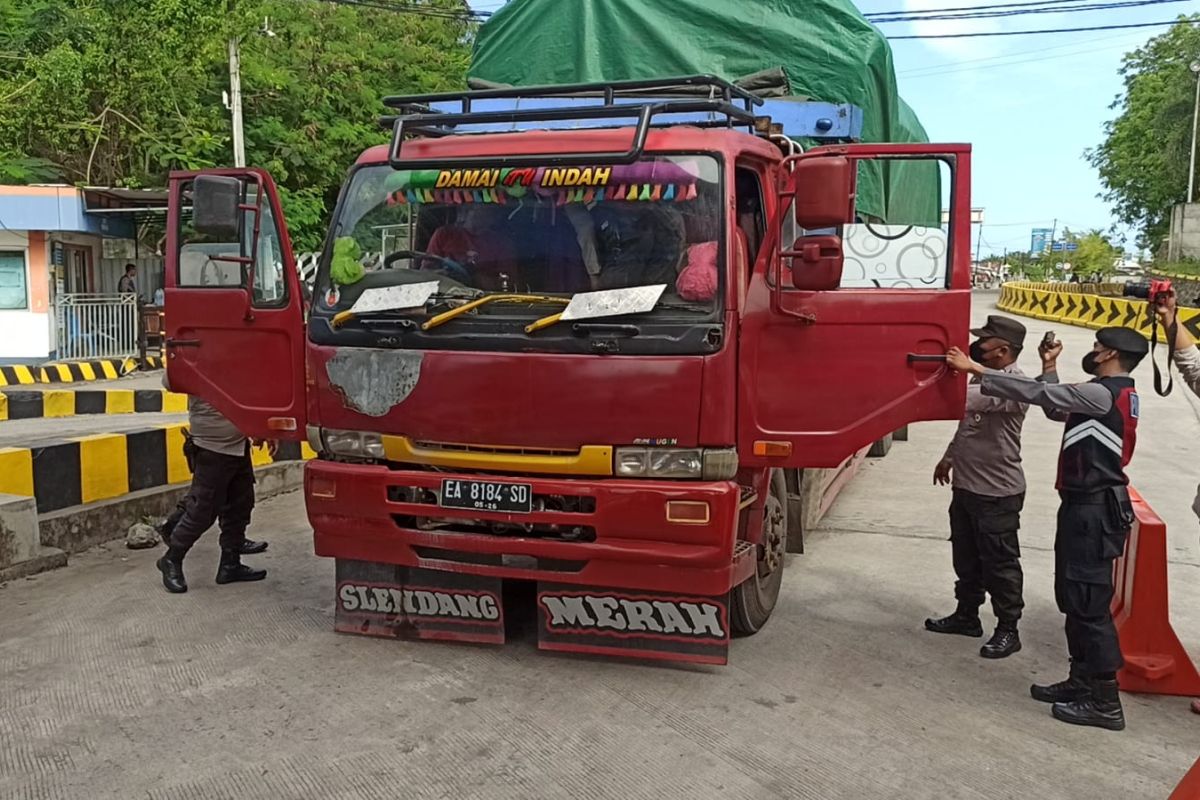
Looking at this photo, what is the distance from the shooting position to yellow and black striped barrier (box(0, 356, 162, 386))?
15.8 metres

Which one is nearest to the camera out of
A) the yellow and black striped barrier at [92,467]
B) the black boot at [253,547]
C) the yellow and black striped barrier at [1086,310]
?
the yellow and black striped barrier at [92,467]

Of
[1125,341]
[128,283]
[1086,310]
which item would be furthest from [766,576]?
[1086,310]

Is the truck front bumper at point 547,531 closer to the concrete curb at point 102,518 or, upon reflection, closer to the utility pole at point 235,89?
the concrete curb at point 102,518

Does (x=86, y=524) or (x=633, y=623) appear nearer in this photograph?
(x=633, y=623)

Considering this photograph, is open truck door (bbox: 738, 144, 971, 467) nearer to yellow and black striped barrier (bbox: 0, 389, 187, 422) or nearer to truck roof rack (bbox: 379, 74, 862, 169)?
truck roof rack (bbox: 379, 74, 862, 169)

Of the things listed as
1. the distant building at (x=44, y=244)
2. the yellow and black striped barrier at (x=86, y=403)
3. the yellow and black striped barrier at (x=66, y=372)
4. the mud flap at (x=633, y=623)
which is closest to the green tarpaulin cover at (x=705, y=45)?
the mud flap at (x=633, y=623)

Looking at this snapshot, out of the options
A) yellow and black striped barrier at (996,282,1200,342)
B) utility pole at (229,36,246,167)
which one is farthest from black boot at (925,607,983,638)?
utility pole at (229,36,246,167)

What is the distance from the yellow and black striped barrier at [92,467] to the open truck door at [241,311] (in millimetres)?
1656

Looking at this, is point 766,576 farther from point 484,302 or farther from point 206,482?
point 206,482

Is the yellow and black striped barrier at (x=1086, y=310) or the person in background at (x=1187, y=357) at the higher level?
the person in background at (x=1187, y=357)

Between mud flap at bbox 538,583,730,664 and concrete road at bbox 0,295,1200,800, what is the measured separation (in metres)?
0.11

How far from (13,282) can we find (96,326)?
5.16 ft

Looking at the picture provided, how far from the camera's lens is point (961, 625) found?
508cm

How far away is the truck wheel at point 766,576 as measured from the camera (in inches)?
191
